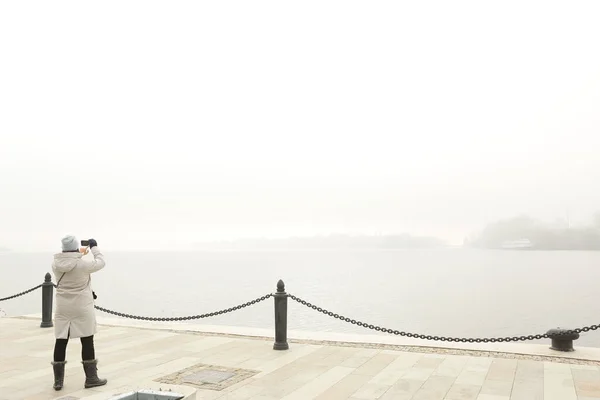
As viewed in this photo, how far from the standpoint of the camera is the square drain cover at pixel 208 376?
275 inches

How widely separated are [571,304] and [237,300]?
3682 centimetres

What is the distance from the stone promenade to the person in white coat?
60cm

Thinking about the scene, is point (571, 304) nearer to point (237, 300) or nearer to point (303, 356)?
point (237, 300)

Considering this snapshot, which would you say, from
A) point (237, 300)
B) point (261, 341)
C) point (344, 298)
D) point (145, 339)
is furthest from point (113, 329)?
point (344, 298)

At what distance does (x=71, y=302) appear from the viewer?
6746mm

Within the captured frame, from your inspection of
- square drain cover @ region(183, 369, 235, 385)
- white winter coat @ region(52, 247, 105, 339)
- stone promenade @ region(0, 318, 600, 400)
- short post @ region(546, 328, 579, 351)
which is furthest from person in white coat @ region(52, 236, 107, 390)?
short post @ region(546, 328, 579, 351)

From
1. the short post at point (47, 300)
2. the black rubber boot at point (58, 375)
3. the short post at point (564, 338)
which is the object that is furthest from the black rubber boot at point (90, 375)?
the short post at point (564, 338)

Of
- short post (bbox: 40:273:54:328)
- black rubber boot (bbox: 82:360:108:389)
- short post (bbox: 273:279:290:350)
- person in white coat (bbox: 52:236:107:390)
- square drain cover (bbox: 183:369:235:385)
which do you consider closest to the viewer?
person in white coat (bbox: 52:236:107:390)

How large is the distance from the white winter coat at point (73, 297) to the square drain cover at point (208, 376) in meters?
1.38

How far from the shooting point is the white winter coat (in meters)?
6.66

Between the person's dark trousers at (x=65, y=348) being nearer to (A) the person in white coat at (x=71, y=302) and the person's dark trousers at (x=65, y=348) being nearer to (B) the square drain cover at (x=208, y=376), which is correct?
(A) the person in white coat at (x=71, y=302)

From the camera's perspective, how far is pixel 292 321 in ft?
129

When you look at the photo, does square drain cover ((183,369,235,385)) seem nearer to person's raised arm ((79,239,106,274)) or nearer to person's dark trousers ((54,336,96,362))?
person's dark trousers ((54,336,96,362))

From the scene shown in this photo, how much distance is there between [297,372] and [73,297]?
11.3ft
